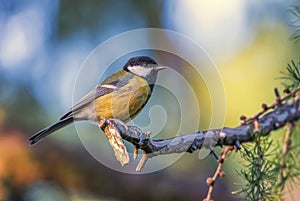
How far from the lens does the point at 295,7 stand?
62cm

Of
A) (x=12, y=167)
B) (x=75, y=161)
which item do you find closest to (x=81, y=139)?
(x=75, y=161)

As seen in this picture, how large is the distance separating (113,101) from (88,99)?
9cm

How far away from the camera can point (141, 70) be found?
131cm

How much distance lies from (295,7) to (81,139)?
1029 millimetres

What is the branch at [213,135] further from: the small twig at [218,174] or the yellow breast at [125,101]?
the yellow breast at [125,101]

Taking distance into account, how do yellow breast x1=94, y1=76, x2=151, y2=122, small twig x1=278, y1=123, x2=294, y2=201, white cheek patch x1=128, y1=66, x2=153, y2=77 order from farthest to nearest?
white cheek patch x1=128, y1=66, x2=153, y2=77, yellow breast x1=94, y1=76, x2=151, y2=122, small twig x1=278, y1=123, x2=294, y2=201

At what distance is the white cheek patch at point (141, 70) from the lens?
1.30m

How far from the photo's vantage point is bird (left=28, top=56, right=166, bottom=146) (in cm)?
113

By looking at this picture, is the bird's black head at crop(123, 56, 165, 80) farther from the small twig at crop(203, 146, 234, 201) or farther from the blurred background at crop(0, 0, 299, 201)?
the small twig at crop(203, 146, 234, 201)

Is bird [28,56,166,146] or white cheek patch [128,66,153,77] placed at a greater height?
white cheek patch [128,66,153,77]

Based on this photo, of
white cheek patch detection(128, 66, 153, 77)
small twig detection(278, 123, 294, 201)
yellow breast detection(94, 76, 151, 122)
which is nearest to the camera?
small twig detection(278, 123, 294, 201)

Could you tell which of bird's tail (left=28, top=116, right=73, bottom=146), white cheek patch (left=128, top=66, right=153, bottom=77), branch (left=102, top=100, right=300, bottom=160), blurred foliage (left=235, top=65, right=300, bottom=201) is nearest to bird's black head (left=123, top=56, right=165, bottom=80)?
white cheek patch (left=128, top=66, right=153, bottom=77)

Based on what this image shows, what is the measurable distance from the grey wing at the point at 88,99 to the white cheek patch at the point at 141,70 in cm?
11

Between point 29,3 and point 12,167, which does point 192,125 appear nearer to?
point 12,167
